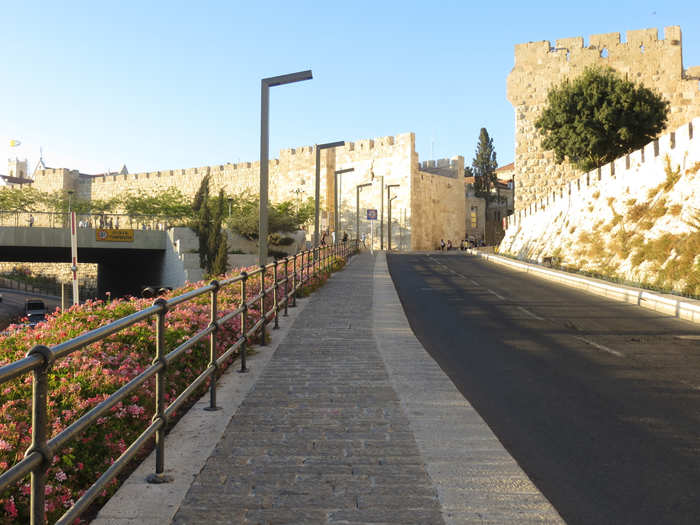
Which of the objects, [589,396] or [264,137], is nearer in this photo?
[589,396]

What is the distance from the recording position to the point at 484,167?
81625mm

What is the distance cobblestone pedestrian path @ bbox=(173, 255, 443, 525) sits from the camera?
3.29 m

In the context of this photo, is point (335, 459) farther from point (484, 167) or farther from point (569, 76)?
point (484, 167)

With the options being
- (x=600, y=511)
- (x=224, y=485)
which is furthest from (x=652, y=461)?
(x=224, y=485)

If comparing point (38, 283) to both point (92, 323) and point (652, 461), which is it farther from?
point (652, 461)

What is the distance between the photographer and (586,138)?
35.8 meters

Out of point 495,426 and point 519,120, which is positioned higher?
point 519,120

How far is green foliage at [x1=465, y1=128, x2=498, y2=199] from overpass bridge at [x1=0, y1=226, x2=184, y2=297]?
49624 mm

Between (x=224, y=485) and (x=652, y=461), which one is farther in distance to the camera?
(x=652, y=461)

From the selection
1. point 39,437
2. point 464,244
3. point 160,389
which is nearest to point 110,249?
point 160,389

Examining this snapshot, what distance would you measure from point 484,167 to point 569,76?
127ft

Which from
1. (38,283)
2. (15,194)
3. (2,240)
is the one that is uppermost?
(15,194)

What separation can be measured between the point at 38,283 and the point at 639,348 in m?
58.5

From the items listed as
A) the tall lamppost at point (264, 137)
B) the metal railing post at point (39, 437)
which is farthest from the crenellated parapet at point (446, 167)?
the metal railing post at point (39, 437)
